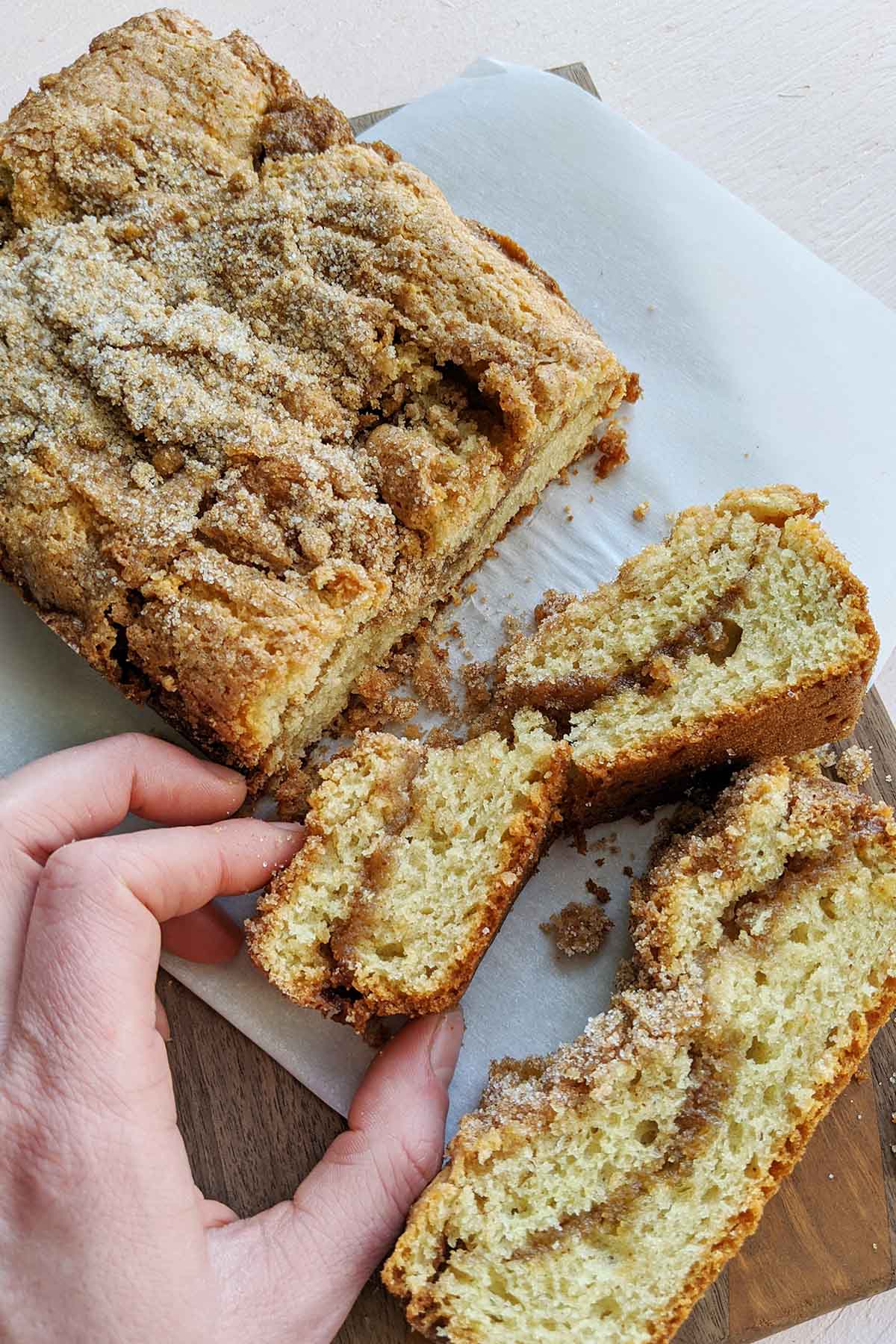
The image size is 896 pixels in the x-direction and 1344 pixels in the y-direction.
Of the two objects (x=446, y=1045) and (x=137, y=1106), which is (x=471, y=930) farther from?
(x=137, y=1106)

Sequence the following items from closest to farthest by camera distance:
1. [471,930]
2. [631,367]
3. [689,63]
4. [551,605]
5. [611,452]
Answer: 1. [471,930]
2. [551,605]
3. [611,452]
4. [631,367]
5. [689,63]

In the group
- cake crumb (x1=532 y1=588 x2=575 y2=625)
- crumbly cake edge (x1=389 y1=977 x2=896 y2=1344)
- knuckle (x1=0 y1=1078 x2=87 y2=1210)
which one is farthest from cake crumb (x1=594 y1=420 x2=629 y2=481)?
knuckle (x1=0 y1=1078 x2=87 y2=1210)

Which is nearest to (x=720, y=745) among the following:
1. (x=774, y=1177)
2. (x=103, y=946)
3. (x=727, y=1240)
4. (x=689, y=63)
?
(x=774, y=1177)

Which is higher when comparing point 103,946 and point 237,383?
point 237,383

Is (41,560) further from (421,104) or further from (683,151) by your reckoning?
(683,151)

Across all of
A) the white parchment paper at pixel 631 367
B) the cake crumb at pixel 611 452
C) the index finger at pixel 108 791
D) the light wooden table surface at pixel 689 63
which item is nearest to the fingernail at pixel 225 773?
the index finger at pixel 108 791
